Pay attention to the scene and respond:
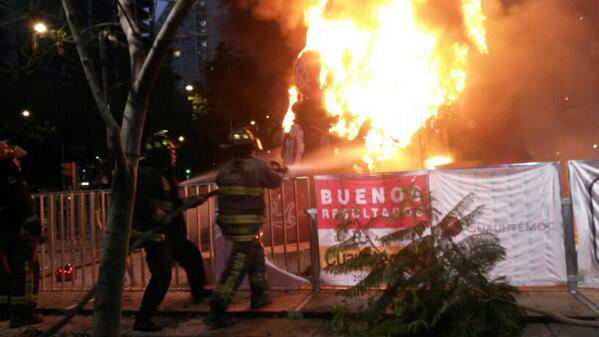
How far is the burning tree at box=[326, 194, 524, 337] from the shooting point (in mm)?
3688

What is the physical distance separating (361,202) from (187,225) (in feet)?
7.12

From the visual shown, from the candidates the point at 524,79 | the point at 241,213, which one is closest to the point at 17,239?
the point at 241,213

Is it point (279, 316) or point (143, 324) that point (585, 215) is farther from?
point (143, 324)

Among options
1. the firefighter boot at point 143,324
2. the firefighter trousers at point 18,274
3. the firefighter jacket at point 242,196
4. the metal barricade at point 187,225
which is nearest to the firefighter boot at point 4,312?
the firefighter trousers at point 18,274

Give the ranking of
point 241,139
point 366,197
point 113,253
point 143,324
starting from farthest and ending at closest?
point 366,197 < point 241,139 < point 143,324 < point 113,253

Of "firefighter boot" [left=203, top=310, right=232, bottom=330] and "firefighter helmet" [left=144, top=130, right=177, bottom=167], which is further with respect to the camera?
"firefighter helmet" [left=144, top=130, right=177, bottom=167]

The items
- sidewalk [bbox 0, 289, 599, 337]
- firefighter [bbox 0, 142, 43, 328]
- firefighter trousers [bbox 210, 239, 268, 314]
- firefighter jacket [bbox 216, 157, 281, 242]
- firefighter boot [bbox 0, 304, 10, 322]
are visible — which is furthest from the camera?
firefighter boot [bbox 0, 304, 10, 322]

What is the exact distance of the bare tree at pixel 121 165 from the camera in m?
3.54

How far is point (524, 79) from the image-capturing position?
1562 cm

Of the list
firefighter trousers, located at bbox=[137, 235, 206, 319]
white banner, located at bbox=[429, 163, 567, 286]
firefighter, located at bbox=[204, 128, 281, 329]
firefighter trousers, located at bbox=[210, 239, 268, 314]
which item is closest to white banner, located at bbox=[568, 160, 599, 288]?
white banner, located at bbox=[429, 163, 567, 286]

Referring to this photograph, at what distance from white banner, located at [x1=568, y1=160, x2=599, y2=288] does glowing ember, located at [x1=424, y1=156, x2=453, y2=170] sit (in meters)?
7.72

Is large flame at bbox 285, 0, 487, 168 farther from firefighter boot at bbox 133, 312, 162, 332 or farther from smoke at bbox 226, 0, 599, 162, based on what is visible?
firefighter boot at bbox 133, 312, 162, 332

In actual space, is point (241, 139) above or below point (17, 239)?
above

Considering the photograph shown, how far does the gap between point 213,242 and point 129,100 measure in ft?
8.84
